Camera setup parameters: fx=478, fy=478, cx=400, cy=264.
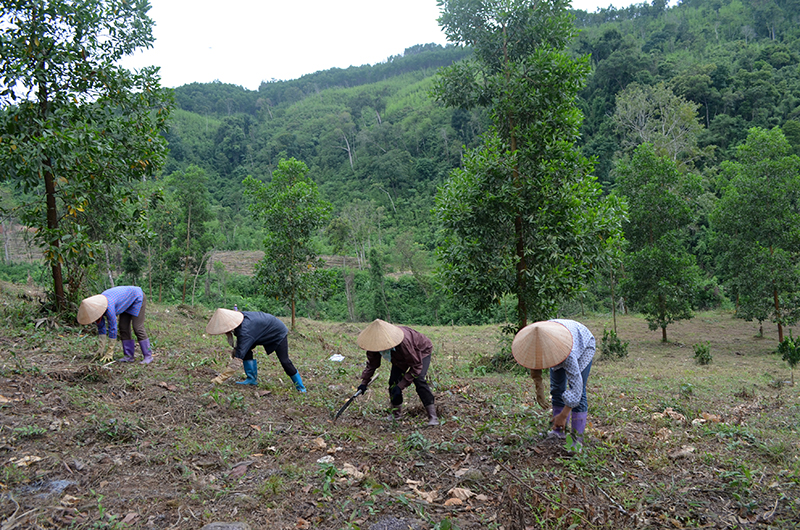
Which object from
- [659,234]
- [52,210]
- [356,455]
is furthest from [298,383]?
[659,234]

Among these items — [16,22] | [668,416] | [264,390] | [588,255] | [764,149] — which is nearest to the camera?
[668,416]

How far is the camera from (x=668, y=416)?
20.4 ft

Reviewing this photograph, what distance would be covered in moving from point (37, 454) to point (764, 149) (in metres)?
21.3

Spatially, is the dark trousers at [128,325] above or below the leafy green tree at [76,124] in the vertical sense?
below

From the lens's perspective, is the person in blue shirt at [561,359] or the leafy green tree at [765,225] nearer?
the person in blue shirt at [561,359]

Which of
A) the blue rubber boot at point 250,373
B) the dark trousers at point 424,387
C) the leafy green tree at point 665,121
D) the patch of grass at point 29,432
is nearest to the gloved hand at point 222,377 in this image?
the blue rubber boot at point 250,373

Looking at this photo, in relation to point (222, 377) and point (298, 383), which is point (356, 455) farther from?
point (222, 377)

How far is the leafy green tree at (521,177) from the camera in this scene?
9273 mm

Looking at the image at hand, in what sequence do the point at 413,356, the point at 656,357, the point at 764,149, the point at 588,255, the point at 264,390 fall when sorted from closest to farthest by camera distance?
the point at 413,356 → the point at 264,390 → the point at 588,255 → the point at 656,357 → the point at 764,149

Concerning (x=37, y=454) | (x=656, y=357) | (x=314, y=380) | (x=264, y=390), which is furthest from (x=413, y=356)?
(x=656, y=357)

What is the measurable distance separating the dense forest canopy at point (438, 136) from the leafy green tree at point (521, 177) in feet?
2.69

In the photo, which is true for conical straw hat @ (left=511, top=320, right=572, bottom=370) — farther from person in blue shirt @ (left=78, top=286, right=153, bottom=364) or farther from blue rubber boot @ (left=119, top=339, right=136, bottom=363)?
blue rubber boot @ (left=119, top=339, right=136, bottom=363)

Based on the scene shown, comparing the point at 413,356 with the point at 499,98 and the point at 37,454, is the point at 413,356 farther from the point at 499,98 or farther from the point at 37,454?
the point at 499,98

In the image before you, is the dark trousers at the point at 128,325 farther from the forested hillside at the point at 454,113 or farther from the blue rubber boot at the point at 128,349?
the forested hillside at the point at 454,113
